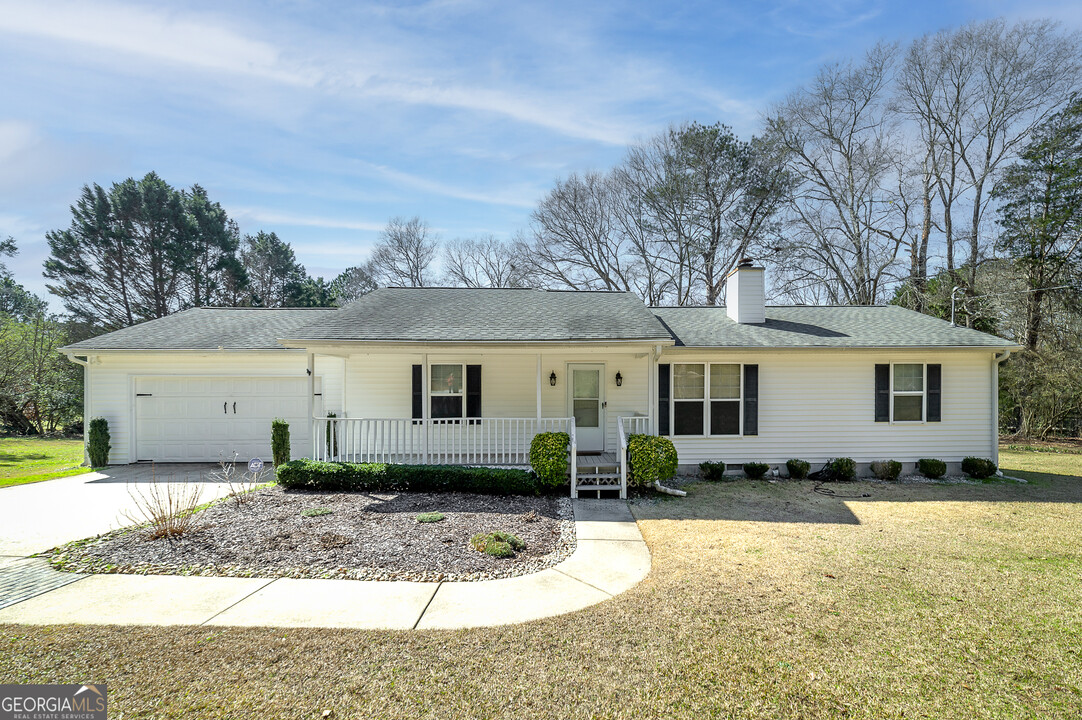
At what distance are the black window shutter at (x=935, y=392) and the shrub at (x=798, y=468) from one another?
308 cm

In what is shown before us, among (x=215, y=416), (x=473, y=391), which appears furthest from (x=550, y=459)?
(x=215, y=416)

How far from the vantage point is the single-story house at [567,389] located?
1010 cm

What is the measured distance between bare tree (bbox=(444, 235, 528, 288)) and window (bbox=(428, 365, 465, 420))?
17.5 metres

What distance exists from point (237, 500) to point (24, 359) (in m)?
17.6

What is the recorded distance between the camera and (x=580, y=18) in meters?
9.13

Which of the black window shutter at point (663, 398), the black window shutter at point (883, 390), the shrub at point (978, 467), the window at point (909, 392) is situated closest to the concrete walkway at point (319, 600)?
the black window shutter at point (663, 398)

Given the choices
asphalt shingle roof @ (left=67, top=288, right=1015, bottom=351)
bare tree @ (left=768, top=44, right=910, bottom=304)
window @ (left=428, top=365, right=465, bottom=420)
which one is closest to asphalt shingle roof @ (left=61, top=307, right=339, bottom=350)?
asphalt shingle roof @ (left=67, top=288, right=1015, bottom=351)

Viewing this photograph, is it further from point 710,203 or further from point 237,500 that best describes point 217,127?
point 710,203

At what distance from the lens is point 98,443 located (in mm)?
10852

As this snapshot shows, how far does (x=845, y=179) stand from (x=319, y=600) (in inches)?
1098

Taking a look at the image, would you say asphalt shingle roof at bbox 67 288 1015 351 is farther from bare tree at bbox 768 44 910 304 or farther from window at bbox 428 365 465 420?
bare tree at bbox 768 44 910 304

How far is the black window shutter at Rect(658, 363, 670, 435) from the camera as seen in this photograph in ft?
33.9

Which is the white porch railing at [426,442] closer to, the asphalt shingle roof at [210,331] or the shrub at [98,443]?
the asphalt shingle roof at [210,331]

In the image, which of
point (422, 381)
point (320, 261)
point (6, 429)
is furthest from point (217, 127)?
point (320, 261)
